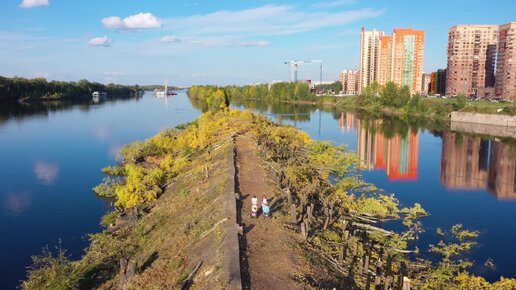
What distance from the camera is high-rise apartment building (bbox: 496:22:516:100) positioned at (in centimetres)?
9894

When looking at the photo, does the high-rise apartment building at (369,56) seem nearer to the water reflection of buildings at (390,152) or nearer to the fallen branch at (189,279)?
the water reflection of buildings at (390,152)

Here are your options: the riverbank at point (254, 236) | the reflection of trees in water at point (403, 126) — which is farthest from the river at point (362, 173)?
the riverbank at point (254, 236)

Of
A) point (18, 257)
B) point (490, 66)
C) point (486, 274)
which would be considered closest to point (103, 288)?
point (18, 257)

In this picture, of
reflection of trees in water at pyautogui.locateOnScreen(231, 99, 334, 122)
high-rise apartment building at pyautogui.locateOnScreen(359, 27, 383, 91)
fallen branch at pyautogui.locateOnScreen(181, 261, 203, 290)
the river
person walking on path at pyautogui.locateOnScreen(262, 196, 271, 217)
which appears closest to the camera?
fallen branch at pyautogui.locateOnScreen(181, 261, 203, 290)

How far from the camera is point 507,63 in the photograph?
99938mm

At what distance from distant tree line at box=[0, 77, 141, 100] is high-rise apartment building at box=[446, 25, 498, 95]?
11526cm

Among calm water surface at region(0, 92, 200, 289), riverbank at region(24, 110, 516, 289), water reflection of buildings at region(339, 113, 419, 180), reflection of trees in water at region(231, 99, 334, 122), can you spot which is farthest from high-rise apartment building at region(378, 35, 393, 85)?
riverbank at region(24, 110, 516, 289)

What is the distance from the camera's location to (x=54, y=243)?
67.4ft

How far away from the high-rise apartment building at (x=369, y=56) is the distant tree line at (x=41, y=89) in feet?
320

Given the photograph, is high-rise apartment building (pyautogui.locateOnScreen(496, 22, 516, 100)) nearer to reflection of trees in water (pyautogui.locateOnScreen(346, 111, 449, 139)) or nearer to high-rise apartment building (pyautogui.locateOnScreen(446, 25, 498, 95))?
high-rise apartment building (pyautogui.locateOnScreen(446, 25, 498, 95))

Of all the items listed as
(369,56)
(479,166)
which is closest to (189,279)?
(479,166)

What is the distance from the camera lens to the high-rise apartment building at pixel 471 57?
120 m

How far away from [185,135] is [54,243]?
2170cm

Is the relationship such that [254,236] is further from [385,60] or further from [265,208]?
[385,60]
